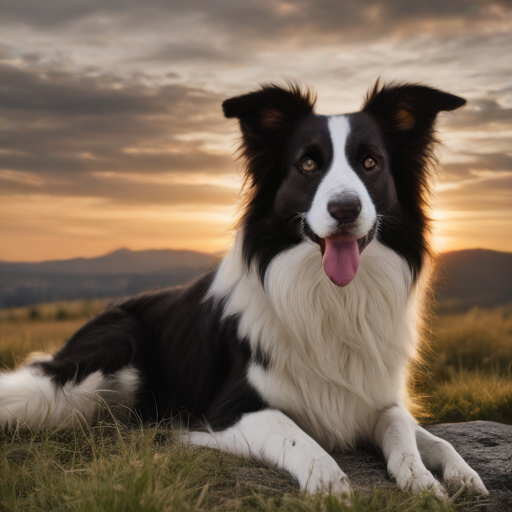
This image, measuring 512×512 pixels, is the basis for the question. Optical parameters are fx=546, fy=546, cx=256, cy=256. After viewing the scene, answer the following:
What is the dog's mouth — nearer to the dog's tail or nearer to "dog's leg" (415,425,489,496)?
"dog's leg" (415,425,489,496)

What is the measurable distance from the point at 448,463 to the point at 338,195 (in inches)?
74.2

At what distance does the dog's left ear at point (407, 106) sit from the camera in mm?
4129

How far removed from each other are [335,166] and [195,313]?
1.86 m

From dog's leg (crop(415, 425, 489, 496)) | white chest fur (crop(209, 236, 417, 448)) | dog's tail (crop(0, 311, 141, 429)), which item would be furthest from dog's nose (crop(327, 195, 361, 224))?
dog's tail (crop(0, 311, 141, 429))

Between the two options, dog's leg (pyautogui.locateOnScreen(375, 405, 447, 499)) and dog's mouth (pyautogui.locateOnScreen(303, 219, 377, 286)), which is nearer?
dog's leg (pyautogui.locateOnScreen(375, 405, 447, 499))

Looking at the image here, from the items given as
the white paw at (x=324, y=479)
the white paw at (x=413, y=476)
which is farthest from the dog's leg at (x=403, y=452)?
the white paw at (x=324, y=479)

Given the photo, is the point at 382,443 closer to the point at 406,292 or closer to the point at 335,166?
the point at 406,292

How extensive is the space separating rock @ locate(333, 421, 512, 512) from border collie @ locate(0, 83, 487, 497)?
0.37ft

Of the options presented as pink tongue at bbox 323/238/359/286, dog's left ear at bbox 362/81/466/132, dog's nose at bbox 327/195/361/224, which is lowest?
pink tongue at bbox 323/238/359/286

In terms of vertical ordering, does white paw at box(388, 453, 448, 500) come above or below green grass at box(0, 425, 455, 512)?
below

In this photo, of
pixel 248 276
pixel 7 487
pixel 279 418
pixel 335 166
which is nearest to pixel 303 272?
pixel 248 276

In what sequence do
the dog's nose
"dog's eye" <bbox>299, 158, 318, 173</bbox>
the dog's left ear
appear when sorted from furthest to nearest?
the dog's left ear < "dog's eye" <bbox>299, 158, 318, 173</bbox> < the dog's nose

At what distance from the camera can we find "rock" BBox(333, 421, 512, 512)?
10.9 feet

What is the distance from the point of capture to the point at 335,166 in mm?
3600
